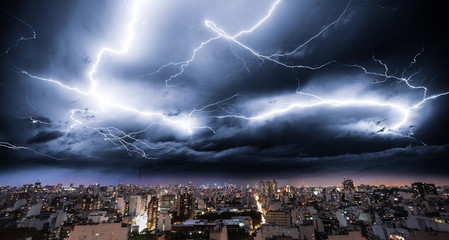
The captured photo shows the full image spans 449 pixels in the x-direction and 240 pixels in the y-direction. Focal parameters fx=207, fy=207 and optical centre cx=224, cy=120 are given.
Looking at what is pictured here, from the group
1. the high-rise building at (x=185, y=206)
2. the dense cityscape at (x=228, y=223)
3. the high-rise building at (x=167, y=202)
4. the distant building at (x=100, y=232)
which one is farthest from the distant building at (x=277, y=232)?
the high-rise building at (x=167, y=202)

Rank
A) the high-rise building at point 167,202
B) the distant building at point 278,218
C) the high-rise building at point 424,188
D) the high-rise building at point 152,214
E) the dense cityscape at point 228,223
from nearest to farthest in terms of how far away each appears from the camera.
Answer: the dense cityscape at point 228,223
the distant building at point 278,218
the high-rise building at point 152,214
the high-rise building at point 167,202
the high-rise building at point 424,188

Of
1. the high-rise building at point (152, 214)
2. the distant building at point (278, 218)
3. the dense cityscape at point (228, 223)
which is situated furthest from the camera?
the high-rise building at point (152, 214)

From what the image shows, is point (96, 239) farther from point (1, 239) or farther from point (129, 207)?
point (129, 207)

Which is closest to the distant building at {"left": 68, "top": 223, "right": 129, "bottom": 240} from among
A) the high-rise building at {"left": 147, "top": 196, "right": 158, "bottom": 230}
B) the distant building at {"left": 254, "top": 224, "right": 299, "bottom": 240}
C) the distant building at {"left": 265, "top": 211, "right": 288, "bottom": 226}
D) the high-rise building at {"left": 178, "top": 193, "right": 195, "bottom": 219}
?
the distant building at {"left": 254, "top": 224, "right": 299, "bottom": 240}

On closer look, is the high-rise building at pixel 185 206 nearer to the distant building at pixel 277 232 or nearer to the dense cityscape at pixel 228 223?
the dense cityscape at pixel 228 223

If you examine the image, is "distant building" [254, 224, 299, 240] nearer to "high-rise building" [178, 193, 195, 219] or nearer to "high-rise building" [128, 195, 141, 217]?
"high-rise building" [178, 193, 195, 219]

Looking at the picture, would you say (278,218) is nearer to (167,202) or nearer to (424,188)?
(167,202)

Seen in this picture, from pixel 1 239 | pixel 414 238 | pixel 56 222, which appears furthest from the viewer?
pixel 56 222

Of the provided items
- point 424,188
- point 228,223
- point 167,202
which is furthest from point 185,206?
point 424,188

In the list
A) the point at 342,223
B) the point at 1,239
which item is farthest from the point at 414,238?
the point at 1,239
